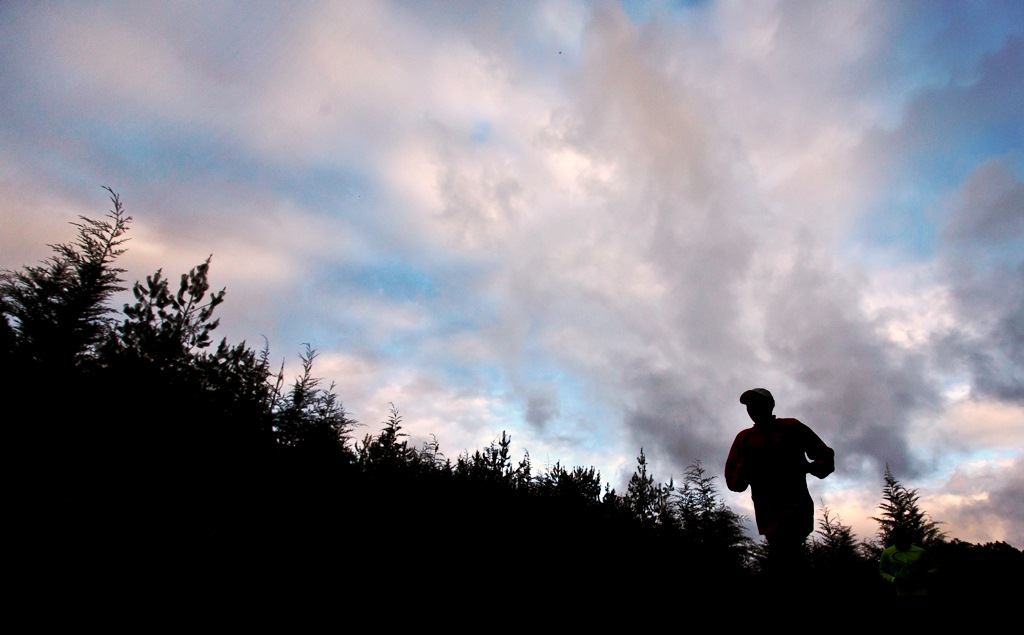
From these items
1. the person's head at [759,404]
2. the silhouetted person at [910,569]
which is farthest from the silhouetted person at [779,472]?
the silhouetted person at [910,569]

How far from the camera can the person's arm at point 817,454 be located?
5.53 m

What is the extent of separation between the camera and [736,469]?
19.2 ft

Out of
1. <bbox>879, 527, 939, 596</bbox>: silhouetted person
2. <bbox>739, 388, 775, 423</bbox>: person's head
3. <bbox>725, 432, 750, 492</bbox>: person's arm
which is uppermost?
<bbox>739, 388, 775, 423</bbox>: person's head

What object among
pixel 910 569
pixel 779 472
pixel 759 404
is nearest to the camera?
pixel 779 472

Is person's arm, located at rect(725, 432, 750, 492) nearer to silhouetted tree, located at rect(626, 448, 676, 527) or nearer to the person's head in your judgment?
the person's head

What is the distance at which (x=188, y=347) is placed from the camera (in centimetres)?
1088

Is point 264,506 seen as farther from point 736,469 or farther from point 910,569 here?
point 910,569

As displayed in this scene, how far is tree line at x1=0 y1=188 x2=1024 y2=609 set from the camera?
13.4 feet

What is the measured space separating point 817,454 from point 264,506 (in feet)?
20.4

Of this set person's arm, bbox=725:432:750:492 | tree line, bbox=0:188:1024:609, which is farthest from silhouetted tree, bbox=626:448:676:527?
person's arm, bbox=725:432:750:492

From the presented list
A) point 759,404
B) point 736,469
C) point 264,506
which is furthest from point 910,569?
point 264,506

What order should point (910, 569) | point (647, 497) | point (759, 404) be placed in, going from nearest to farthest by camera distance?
point (759, 404), point (910, 569), point (647, 497)

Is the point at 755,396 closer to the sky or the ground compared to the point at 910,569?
closer to the sky

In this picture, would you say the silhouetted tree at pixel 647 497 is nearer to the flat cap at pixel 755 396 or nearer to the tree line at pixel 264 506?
the tree line at pixel 264 506
